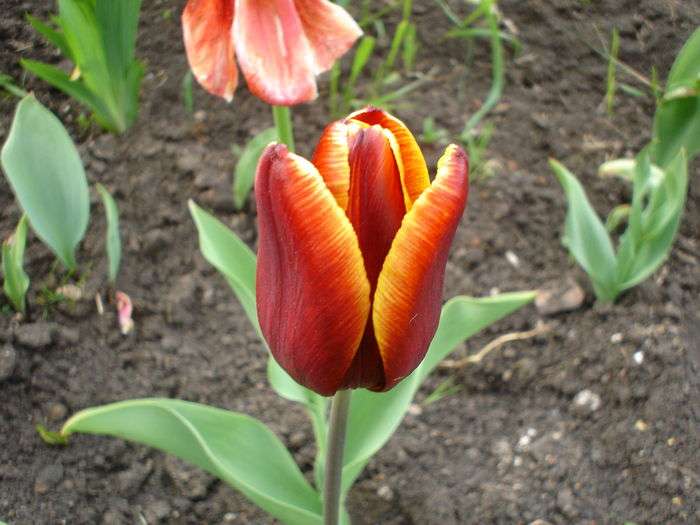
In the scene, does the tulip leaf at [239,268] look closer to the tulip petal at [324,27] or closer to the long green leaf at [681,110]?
the tulip petal at [324,27]

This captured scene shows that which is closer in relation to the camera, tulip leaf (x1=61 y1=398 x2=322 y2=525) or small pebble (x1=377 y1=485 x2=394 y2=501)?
tulip leaf (x1=61 y1=398 x2=322 y2=525)

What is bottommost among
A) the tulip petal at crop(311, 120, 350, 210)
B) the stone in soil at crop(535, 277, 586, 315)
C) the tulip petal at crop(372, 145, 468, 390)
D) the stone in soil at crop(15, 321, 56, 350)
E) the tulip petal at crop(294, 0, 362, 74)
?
the stone in soil at crop(535, 277, 586, 315)

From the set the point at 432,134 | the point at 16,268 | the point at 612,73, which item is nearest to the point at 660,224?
the point at 432,134

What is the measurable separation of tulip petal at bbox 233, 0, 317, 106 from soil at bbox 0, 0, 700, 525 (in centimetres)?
57

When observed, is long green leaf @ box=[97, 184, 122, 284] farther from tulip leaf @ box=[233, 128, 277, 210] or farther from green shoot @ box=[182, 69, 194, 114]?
green shoot @ box=[182, 69, 194, 114]

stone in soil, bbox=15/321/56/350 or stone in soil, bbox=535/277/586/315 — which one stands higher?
stone in soil, bbox=15/321/56/350

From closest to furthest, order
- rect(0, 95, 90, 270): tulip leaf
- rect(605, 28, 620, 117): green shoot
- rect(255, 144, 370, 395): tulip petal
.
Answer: rect(255, 144, 370, 395): tulip petal < rect(0, 95, 90, 270): tulip leaf < rect(605, 28, 620, 117): green shoot

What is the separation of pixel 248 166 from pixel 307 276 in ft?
3.07

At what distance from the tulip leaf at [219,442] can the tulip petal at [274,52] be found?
380mm

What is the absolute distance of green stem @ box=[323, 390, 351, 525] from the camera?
89cm

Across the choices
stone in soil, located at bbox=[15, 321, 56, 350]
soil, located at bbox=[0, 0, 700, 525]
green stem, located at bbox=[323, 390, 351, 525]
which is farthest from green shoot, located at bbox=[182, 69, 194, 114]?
green stem, located at bbox=[323, 390, 351, 525]

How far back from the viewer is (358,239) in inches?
27.2

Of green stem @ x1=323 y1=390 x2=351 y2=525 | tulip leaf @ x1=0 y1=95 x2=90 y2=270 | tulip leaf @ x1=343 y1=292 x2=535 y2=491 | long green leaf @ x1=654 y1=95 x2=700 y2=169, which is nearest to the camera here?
green stem @ x1=323 y1=390 x2=351 y2=525

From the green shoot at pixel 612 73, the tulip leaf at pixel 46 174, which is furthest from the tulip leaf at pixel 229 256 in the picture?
the green shoot at pixel 612 73
